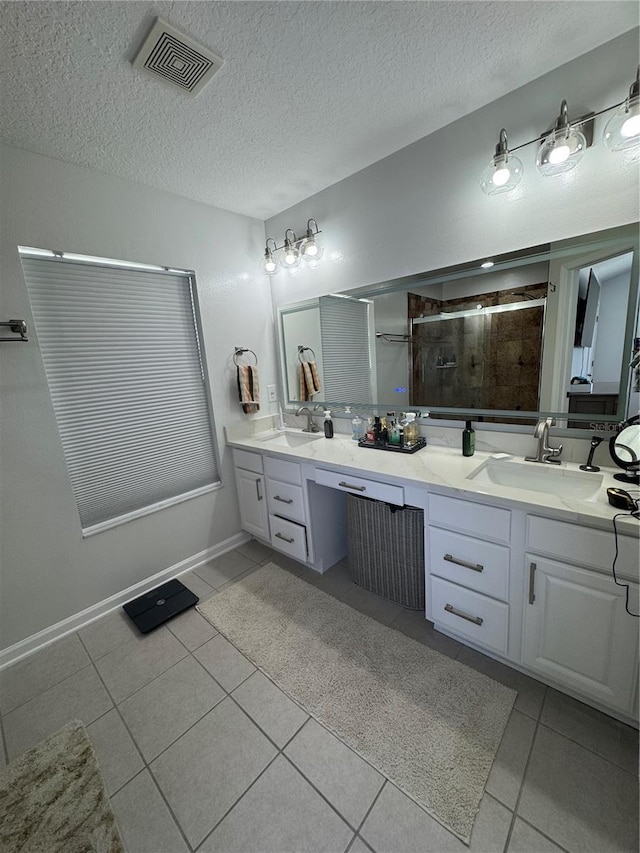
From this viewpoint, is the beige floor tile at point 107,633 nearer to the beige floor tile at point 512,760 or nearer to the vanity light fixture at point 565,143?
the beige floor tile at point 512,760

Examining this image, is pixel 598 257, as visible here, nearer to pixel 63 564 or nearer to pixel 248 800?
pixel 248 800

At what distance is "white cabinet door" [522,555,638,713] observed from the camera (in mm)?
1112

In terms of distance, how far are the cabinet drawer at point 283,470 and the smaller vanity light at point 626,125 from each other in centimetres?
195

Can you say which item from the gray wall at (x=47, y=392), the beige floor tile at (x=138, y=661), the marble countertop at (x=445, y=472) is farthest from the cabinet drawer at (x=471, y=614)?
the gray wall at (x=47, y=392)

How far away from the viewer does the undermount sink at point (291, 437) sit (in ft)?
8.29

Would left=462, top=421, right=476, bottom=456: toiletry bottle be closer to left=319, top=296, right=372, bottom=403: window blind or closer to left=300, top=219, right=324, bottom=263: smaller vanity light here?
left=319, top=296, right=372, bottom=403: window blind

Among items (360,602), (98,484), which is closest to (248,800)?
(360,602)

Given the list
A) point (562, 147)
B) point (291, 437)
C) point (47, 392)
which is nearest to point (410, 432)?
point (291, 437)

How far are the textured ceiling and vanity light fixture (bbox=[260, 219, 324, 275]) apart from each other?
0.44 meters

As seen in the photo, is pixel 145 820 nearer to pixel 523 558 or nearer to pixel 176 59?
Answer: pixel 523 558

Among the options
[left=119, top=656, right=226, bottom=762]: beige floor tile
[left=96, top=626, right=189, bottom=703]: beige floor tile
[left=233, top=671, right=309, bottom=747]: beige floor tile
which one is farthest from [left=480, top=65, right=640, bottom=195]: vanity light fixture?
[left=96, top=626, right=189, bottom=703]: beige floor tile

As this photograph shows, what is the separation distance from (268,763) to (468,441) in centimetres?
159

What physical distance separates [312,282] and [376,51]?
1.27 meters

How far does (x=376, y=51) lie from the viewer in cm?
122
